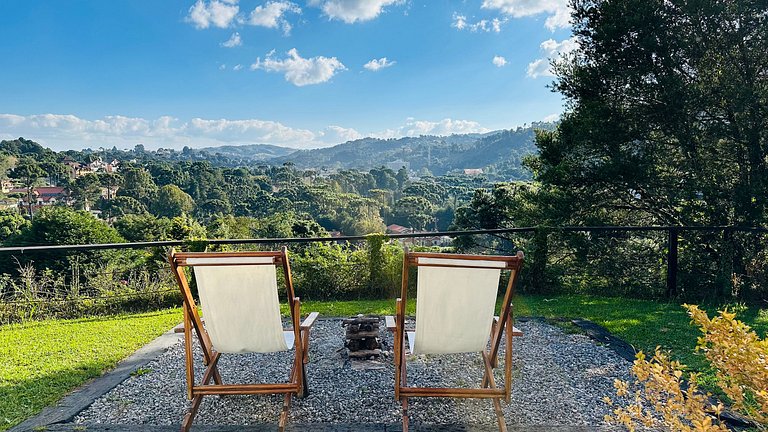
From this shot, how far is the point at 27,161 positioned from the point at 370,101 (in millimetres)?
28084


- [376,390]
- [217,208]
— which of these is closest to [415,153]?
[217,208]

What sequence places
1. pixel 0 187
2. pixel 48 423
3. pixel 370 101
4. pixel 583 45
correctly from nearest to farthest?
1. pixel 48 423
2. pixel 583 45
3. pixel 0 187
4. pixel 370 101

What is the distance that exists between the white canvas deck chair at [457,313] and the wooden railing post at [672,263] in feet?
12.9

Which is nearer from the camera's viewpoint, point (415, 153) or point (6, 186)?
point (6, 186)

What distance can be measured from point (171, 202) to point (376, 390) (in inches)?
1451

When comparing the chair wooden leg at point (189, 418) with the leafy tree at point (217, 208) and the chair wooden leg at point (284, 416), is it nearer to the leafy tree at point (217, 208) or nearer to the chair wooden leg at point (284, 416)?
the chair wooden leg at point (284, 416)

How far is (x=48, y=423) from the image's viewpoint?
238 centimetres

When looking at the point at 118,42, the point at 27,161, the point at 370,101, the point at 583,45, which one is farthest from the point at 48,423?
the point at 27,161

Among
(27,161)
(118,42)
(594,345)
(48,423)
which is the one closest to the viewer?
(48,423)

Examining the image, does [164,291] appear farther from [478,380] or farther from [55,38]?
[55,38]

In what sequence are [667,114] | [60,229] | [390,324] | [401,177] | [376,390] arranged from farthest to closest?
[401,177] → [60,229] → [667,114] → [376,390] → [390,324]

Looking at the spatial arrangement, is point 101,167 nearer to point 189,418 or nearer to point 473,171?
point 473,171

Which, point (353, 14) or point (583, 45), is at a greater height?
point (353, 14)

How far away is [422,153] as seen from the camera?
51969 mm
